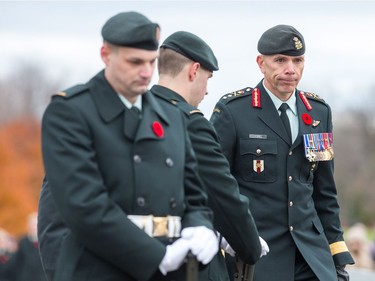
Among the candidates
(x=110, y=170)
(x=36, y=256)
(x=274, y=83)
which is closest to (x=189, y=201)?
(x=110, y=170)

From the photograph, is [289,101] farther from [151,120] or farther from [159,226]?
[159,226]

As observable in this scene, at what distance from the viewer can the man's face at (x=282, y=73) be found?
771cm

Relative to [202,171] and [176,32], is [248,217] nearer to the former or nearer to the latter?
[202,171]

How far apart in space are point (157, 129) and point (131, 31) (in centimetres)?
51

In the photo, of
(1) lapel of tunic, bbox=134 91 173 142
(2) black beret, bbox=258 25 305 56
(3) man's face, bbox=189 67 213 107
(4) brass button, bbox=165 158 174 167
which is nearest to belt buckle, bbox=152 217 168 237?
(4) brass button, bbox=165 158 174 167

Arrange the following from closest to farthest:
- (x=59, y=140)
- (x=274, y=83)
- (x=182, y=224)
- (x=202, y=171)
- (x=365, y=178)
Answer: (x=59, y=140) < (x=182, y=224) < (x=202, y=171) < (x=274, y=83) < (x=365, y=178)

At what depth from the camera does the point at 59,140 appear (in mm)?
5531

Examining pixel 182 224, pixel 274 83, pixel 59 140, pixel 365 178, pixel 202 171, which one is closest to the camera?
pixel 59 140

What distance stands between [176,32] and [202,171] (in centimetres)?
96

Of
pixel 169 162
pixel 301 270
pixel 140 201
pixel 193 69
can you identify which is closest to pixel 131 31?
pixel 169 162

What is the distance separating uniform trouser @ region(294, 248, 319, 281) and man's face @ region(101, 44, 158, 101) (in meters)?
2.44

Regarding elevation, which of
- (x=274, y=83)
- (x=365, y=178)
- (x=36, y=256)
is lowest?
(x=365, y=178)

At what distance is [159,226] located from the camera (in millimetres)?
5754

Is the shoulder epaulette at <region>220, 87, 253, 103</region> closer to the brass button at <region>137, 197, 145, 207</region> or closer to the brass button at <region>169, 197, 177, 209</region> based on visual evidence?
the brass button at <region>169, 197, 177, 209</region>
